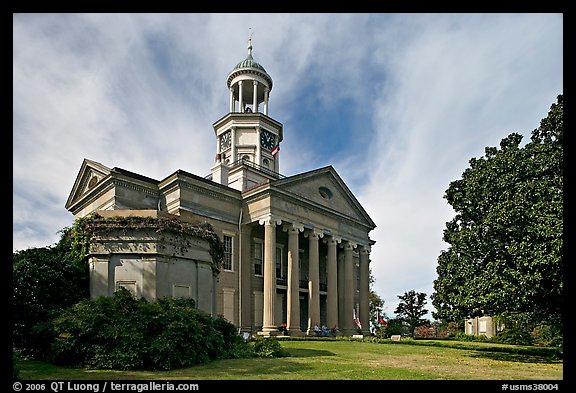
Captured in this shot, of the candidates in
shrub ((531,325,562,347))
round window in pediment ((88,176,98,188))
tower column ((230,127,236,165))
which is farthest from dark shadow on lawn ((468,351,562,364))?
tower column ((230,127,236,165))

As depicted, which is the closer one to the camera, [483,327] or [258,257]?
[258,257]

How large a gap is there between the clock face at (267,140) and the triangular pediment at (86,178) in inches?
693

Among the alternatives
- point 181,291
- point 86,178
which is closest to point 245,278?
point 86,178

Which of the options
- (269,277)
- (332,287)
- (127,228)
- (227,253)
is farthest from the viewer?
(332,287)

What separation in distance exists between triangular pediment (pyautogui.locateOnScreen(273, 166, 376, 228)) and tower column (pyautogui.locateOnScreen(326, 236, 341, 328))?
328cm

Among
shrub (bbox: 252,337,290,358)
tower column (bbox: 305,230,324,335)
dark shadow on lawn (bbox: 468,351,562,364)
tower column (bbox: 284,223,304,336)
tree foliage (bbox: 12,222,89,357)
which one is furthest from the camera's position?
tower column (bbox: 305,230,324,335)

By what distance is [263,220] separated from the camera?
1325 inches

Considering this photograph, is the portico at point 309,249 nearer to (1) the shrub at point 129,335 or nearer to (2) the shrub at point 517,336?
(2) the shrub at point 517,336

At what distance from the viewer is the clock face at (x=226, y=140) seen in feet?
155

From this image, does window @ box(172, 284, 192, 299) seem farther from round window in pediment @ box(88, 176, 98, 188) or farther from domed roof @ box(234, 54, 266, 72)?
domed roof @ box(234, 54, 266, 72)

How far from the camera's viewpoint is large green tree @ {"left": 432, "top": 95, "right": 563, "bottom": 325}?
56.7 feet

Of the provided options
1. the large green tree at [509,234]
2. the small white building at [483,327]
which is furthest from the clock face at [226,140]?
the small white building at [483,327]

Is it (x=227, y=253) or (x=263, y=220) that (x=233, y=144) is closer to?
(x=263, y=220)

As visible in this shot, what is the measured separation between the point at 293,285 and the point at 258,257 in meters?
3.72
